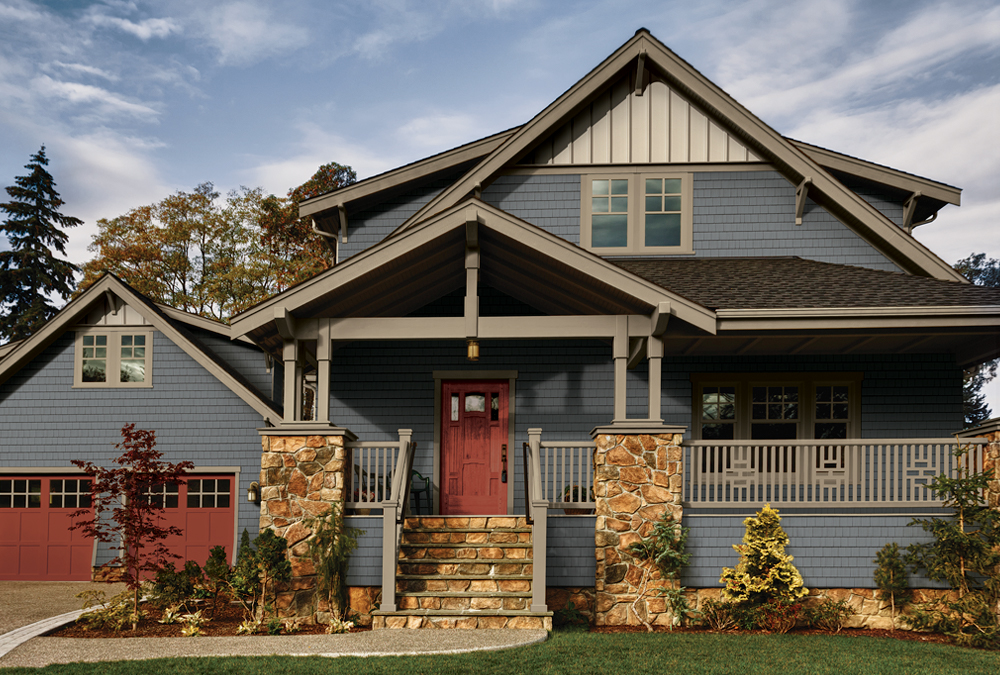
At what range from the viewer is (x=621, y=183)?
41.2 feet

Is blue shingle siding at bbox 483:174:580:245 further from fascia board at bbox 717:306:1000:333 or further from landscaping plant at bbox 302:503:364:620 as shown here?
landscaping plant at bbox 302:503:364:620

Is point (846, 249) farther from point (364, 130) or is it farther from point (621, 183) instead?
point (364, 130)

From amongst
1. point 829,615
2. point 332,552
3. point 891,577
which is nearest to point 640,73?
point 891,577

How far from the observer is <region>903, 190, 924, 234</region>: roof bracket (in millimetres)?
12472

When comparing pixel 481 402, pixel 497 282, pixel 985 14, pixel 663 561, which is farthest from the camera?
pixel 985 14

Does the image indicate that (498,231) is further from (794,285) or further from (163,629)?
(163,629)

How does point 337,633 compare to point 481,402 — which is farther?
point 481,402

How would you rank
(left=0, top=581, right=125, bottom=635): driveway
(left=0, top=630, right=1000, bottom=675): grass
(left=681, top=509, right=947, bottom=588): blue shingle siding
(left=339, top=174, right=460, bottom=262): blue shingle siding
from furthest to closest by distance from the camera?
(left=339, top=174, right=460, bottom=262): blue shingle siding < (left=0, top=581, right=125, bottom=635): driveway < (left=681, top=509, right=947, bottom=588): blue shingle siding < (left=0, top=630, right=1000, bottom=675): grass

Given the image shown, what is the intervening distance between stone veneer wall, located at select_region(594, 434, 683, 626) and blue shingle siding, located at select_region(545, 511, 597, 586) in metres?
0.17

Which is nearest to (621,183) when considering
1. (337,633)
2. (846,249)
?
(846,249)

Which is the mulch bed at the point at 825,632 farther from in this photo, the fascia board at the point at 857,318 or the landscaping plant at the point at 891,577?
the fascia board at the point at 857,318

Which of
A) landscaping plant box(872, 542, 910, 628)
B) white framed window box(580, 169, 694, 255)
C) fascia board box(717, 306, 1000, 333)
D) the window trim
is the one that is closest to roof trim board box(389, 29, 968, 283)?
white framed window box(580, 169, 694, 255)

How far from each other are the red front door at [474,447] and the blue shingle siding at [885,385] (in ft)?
6.81

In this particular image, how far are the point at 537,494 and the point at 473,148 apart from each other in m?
6.38
